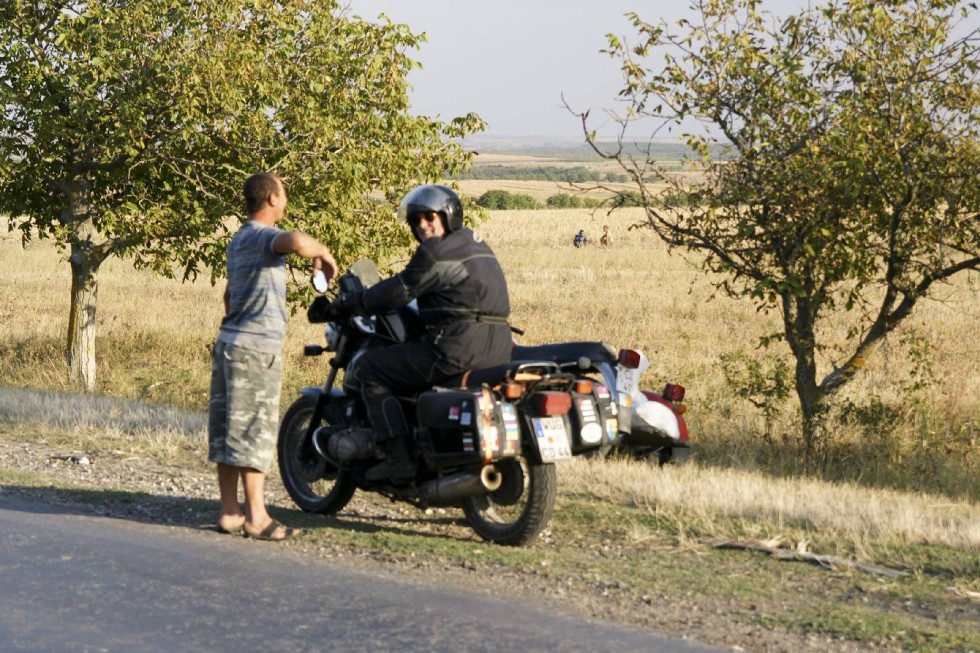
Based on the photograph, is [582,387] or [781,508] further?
[781,508]

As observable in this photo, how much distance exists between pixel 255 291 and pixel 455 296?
112cm

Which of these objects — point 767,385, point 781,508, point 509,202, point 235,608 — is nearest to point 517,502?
point 781,508

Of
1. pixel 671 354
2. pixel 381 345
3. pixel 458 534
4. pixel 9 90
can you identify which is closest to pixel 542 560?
pixel 458 534

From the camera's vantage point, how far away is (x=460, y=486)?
7.33 meters

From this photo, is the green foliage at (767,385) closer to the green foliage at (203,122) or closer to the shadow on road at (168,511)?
the green foliage at (203,122)

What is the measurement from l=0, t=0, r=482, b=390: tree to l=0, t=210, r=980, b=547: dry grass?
2405mm

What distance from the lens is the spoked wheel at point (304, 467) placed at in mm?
8273

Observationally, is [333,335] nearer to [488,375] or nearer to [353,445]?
[353,445]

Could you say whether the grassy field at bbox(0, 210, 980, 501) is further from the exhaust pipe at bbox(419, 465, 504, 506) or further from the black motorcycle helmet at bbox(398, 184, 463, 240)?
the exhaust pipe at bbox(419, 465, 504, 506)

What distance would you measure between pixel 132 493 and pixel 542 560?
311cm

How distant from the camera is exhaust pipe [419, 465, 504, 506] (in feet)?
24.0

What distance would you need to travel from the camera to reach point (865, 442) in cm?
1338

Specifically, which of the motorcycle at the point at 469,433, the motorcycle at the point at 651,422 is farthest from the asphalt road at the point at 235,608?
the motorcycle at the point at 651,422

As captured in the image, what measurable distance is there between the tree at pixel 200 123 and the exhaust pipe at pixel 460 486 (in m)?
8.57
